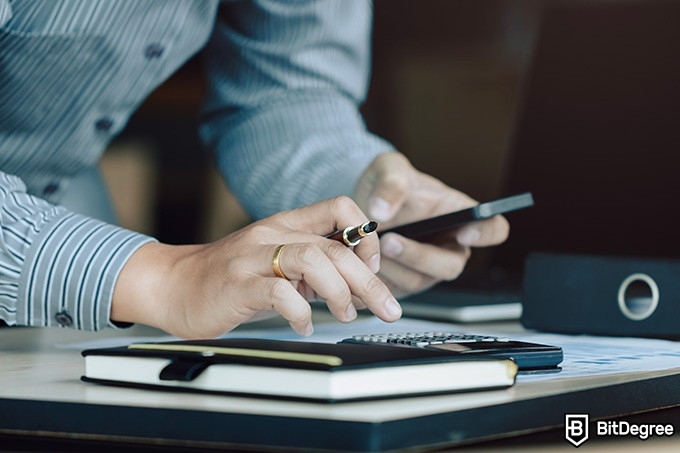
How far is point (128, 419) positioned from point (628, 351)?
1.39ft

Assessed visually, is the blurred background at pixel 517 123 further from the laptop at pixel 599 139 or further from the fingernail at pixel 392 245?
the fingernail at pixel 392 245

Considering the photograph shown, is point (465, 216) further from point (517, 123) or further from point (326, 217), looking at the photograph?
point (517, 123)

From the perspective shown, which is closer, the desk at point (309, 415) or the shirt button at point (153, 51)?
the desk at point (309, 415)

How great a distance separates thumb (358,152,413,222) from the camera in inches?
43.1

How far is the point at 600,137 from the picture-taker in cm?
157

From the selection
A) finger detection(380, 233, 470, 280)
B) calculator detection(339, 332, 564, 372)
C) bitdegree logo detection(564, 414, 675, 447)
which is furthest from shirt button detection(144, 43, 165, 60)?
bitdegree logo detection(564, 414, 675, 447)

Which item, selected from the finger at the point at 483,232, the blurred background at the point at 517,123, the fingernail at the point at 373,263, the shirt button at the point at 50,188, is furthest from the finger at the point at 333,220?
the blurred background at the point at 517,123

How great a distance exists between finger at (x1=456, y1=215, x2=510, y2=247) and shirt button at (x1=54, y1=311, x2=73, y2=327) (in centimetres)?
37

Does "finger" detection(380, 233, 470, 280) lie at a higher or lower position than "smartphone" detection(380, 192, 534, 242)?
lower

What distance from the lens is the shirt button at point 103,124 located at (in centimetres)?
126

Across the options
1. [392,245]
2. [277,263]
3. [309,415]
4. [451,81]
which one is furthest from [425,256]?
[451,81]

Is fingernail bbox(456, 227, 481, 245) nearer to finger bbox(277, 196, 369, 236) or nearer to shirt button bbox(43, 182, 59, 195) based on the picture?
finger bbox(277, 196, 369, 236)

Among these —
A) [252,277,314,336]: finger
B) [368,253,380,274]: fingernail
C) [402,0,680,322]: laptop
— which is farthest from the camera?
[402,0,680,322]: laptop

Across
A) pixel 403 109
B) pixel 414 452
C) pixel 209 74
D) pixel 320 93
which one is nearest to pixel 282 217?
pixel 414 452
